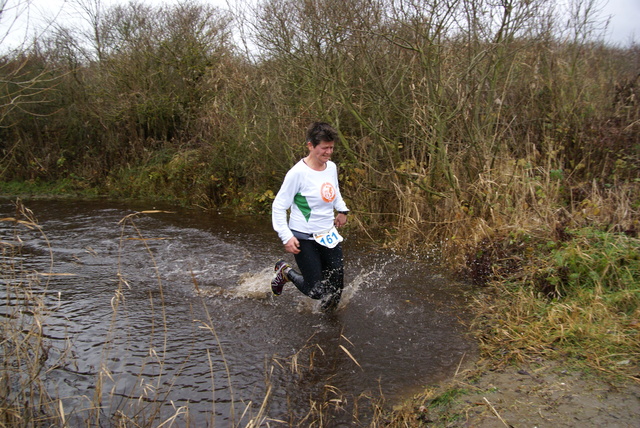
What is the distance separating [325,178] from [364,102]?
482 cm

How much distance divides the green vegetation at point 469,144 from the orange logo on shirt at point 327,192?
75.4 inches

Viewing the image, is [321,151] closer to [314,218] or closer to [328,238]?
[314,218]

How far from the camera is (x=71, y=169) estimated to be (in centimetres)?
1775

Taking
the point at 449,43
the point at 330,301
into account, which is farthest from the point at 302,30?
the point at 330,301

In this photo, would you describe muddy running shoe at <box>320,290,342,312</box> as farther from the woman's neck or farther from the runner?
the woman's neck

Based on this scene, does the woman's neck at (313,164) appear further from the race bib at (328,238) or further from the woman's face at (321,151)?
the race bib at (328,238)

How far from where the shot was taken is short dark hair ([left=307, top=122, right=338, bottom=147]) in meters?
4.65

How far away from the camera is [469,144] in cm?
777

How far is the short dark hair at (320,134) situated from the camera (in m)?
4.65

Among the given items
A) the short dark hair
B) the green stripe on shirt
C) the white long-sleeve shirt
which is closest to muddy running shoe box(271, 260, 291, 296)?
the white long-sleeve shirt

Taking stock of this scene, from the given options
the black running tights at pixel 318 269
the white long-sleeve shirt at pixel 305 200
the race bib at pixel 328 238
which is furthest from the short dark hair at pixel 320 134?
the black running tights at pixel 318 269

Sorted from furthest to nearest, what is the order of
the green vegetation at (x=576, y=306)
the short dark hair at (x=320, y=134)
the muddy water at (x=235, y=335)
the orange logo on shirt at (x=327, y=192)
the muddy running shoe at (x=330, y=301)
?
the muddy running shoe at (x=330, y=301)
the orange logo on shirt at (x=327, y=192)
the short dark hair at (x=320, y=134)
the green vegetation at (x=576, y=306)
the muddy water at (x=235, y=335)

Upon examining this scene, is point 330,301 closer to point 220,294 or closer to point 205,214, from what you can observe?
point 220,294

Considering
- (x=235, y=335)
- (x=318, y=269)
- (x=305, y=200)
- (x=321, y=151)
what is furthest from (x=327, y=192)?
(x=235, y=335)
